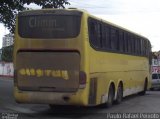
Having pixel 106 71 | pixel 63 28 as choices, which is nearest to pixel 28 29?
pixel 63 28

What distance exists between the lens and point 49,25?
53.2 feet

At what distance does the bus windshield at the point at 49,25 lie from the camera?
1602cm

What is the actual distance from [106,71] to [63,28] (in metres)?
3.14

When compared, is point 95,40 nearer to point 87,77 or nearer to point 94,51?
point 94,51

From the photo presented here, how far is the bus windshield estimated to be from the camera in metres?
16.0

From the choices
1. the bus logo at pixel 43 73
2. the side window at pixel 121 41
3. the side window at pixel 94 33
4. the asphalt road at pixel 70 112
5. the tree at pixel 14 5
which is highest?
the tree at pixel 14 5

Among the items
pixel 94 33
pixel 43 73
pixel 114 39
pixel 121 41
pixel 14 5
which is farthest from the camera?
pixel 14 5

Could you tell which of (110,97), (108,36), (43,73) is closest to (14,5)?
(108,36)

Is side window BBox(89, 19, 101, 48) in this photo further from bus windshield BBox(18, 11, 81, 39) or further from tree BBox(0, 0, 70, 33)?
tree BBox(0, 0, 70, 33)

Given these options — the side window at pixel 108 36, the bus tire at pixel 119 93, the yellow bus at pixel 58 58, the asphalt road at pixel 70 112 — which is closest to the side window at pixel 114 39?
the side window at pixel 108 36

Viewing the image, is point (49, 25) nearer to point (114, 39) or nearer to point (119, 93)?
point (114, 39)

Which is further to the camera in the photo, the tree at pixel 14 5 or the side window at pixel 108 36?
the tree at pixel 14 5

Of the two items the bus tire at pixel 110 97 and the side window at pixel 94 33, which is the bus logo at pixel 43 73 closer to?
the side window at pixel 94 33

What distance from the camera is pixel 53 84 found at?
1598 centimetres
